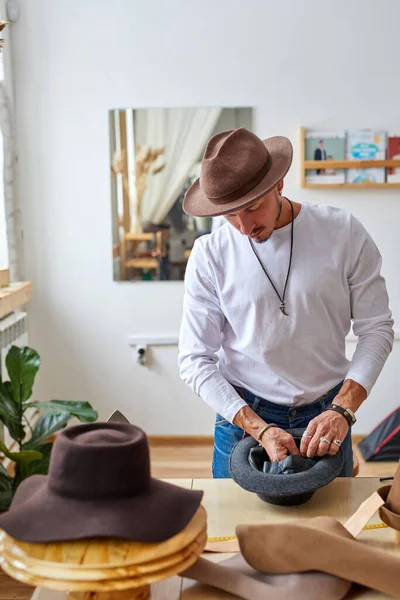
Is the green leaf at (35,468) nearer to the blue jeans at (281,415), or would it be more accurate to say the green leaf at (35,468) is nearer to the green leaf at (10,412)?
the green leaf at (10,412)

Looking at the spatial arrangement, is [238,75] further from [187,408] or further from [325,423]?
[325,423]

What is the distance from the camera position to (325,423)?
1377mm

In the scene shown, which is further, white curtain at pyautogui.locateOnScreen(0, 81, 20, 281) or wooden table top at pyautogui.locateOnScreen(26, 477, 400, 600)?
white curtain at pyautogui.locateOnScreen(0, 81, 20, 281)

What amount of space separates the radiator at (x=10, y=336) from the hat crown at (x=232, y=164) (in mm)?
2063

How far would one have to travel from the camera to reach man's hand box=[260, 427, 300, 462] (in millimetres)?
1332

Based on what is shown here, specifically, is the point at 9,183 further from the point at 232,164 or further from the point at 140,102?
the point at 232,164

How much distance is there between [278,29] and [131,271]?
58.1 inches

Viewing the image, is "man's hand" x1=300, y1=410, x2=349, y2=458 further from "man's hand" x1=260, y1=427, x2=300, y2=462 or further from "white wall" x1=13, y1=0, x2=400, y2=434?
"white wall" x1=13, y1=0, x2=400, y2=434

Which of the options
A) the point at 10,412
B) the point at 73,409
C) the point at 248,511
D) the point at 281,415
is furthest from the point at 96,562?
the point at 10,412

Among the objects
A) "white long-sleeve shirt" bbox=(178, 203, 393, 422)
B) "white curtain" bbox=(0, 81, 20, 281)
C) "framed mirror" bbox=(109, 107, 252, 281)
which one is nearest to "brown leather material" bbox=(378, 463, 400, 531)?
"white long-sleeve shirt" bbox=(178, 203, 393, 422)

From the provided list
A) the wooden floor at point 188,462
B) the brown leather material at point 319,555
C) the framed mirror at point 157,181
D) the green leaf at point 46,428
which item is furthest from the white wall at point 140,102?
the brown leather material at point 319,555

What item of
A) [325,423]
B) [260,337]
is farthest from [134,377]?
[325,423]

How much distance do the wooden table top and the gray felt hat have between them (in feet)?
0.08

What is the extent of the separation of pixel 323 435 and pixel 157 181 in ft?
8.72
